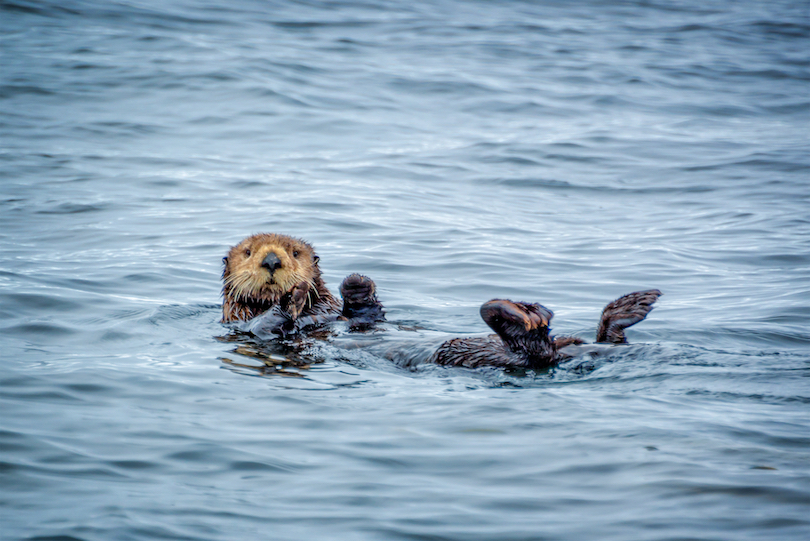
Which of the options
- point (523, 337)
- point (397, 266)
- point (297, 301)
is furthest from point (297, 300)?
point (397, 266)

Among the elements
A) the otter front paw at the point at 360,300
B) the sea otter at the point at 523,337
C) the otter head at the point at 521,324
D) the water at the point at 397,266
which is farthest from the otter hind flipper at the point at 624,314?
the otter front paw at the point at 360,300

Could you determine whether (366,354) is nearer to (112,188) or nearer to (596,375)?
(596,375)

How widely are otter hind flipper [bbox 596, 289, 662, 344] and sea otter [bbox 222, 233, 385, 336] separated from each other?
1.60 meters

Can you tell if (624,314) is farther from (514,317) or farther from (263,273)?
(263,273)

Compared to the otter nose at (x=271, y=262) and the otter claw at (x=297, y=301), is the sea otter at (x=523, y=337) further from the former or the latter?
the otter nose at (x=271, y=262)

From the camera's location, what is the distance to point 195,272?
276 inches

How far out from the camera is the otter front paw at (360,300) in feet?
17.0

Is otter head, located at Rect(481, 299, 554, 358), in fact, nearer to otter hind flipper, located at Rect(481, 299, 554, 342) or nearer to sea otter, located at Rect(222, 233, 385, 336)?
otter hind flipper, located at Rect(481, 299, 554, 342)

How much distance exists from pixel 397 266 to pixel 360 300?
6.79 ft

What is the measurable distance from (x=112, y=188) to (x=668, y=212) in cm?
659

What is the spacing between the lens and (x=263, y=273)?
16.5ft

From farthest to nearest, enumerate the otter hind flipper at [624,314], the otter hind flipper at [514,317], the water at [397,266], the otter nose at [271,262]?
the otter nose at [271,262] → the otter hind flipper at [624,314] → the otter hind flipper at [514,317] → the water at [397,266]

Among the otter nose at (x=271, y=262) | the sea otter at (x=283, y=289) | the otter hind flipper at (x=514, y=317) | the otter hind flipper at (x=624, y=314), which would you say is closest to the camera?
the otter hind flipper at (x=514, y=317)

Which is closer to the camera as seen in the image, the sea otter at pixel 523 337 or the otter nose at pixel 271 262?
the sea otter at pixel 523 337
